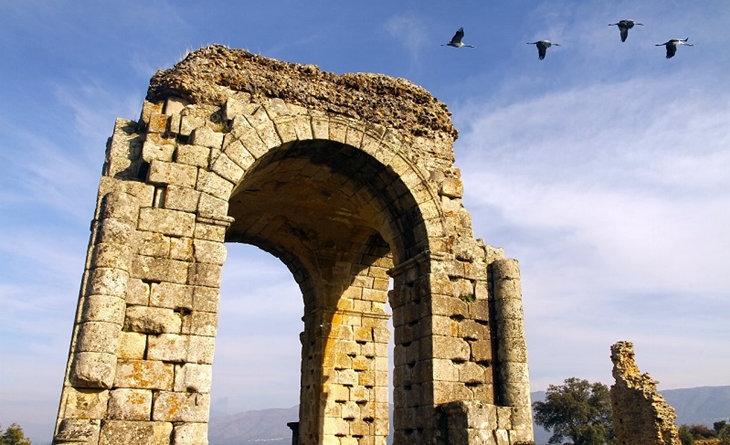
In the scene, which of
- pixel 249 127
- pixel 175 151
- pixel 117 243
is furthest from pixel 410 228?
pixel 117 243

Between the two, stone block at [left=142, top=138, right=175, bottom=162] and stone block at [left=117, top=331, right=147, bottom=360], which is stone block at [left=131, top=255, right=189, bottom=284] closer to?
stone block at [left=117, top=331, right=147, bottom=360]

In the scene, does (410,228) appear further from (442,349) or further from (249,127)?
(249,127)

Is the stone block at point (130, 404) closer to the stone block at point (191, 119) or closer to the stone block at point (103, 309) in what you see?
the stone block at point (103, 309)

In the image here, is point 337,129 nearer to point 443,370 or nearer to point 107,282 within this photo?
point 443,370

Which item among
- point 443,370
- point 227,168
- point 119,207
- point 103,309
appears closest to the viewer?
point 103,309

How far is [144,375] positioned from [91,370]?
572mm

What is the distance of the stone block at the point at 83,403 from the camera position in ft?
20.1

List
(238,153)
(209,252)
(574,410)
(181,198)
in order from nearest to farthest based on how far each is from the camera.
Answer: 1. (209,252)
2. (181,198)
3. (238,153)
4. (574,410)

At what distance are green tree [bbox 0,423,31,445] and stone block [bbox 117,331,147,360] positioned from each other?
2408cm

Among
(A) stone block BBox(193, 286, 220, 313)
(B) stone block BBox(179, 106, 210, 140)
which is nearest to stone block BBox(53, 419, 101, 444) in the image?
(A) stone block BBox(193, 286, 220, 313)

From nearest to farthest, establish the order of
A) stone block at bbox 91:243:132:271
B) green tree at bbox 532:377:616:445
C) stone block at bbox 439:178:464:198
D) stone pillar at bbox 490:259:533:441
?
stone block at bbox 91:243:132:271
stone pillar at bbox 490:259:533:441
stone block at bbox 439:178:464:198
green tree at bbox 532:377:616:445

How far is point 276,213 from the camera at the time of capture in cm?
1189

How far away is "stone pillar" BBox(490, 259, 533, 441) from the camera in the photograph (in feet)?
27.1

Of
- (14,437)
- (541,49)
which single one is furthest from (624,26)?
(14,437)
